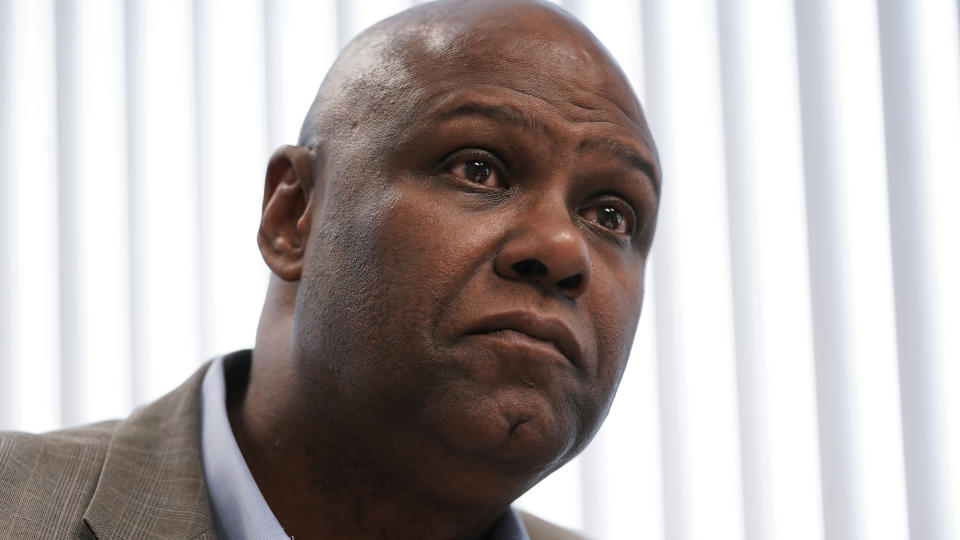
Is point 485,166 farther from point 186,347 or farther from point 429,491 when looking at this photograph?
point 186,347

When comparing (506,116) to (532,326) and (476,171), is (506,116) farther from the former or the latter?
(532,326)

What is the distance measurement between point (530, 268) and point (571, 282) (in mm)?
56

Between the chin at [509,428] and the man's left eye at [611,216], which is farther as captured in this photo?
the man's left eye at [611,216]

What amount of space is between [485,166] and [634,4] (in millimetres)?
995

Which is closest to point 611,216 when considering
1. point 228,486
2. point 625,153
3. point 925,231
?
point 625,153

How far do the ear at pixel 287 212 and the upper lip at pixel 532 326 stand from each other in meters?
0.30

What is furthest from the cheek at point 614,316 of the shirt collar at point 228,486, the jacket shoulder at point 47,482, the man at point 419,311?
the jacket shoulder at point 47,482

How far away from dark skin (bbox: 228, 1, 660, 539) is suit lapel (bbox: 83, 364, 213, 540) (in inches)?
3.5

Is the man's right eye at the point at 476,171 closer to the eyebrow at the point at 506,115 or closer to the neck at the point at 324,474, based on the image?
the eyebrow at the point at 506,115

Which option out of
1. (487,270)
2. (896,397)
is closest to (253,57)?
(487,270)

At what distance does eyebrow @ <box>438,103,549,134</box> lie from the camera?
3.97 ft

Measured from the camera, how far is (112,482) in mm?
1247

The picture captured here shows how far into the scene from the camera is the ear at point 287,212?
52.7 inches

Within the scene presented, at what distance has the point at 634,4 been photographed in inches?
82.4
